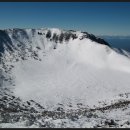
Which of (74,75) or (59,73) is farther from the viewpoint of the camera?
(59,73)

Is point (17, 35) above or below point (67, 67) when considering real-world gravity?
above

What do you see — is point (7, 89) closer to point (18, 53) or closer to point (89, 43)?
point (18, 53)

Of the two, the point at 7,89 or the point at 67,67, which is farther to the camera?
the point at 67,67

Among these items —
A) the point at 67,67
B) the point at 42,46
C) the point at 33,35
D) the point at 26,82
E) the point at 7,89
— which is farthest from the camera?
the point at 33,35

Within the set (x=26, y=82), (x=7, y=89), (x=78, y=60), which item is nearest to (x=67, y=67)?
(x=78, y=60)

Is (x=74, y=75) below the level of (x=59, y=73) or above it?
below

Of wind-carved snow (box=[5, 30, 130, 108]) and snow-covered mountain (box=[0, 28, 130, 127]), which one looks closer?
snow-covered mountain (box=[0, 28, 130, 127])

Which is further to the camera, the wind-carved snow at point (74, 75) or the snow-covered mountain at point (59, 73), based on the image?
the wind-carved snow at point (74, 75)

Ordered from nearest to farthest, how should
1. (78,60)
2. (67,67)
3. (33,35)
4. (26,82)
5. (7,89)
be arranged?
(7,89) → (26,82) → (67,67) → (78,60) → (33,35)
